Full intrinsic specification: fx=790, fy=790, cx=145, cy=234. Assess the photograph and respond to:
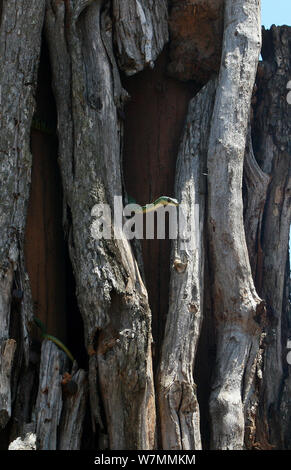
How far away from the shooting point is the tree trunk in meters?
3.70

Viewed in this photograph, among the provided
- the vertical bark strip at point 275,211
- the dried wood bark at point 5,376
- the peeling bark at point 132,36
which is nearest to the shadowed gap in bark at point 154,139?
the peeling bark at point 132,36

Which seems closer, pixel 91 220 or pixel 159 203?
pixel 91 220

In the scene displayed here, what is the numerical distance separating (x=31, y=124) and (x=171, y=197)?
0.86m

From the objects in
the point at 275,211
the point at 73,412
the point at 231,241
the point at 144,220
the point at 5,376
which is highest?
the point at 275,211

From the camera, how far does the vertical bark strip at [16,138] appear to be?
3758mm

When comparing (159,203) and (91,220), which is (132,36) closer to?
(159,203)

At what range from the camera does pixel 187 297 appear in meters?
3.92

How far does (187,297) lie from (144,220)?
56 cm

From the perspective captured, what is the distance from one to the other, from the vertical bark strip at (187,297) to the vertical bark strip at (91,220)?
11 centimetres

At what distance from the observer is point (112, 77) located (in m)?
4.18

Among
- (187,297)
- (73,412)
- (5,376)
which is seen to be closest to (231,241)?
(187,297)

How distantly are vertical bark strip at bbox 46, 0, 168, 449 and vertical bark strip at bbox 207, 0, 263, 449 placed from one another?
432 mm

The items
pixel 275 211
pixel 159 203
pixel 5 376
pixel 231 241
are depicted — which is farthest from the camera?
pixel 275 211
